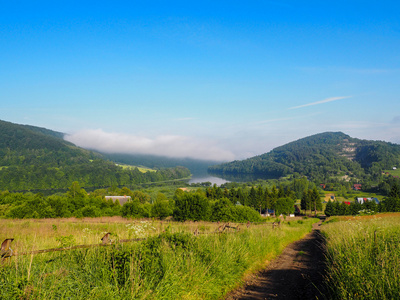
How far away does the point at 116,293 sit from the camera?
415 cm

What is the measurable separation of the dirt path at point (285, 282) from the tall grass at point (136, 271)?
411mm

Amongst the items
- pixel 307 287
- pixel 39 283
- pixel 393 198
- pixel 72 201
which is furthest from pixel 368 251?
pixel 393 198

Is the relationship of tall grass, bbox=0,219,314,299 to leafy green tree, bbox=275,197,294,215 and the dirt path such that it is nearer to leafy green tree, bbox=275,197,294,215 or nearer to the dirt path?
the dirt path

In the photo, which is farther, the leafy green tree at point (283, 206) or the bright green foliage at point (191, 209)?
the leafy green tree at point (283, 206)

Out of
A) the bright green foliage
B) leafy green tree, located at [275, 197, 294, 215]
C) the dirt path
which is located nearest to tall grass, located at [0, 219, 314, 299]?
the dirt path

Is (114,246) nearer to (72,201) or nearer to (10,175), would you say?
(72,201)

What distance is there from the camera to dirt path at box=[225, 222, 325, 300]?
6.28 m

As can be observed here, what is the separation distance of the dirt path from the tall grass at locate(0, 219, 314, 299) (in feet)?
1.35

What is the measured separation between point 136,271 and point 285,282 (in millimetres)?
4835

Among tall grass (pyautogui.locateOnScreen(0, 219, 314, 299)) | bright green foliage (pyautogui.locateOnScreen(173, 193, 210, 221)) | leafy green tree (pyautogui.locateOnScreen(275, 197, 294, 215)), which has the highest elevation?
tall grass (pyautogui.locateOnScreen(0, 219, 314, 299))

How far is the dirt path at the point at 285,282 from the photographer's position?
6.28 m

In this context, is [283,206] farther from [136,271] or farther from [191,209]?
[136,271]

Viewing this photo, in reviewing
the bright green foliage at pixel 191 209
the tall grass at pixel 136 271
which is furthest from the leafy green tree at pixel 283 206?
the tall grass at pixel 136 271

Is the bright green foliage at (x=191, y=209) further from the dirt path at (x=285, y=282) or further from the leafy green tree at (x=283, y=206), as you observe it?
the leafy green tree at (x=283, y=206)
